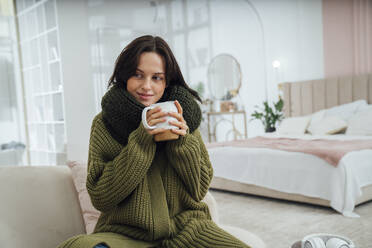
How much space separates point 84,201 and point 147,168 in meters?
0.42

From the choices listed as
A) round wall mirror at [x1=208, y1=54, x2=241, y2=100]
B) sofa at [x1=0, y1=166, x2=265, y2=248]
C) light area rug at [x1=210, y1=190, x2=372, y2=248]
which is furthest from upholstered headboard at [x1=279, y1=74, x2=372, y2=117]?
sofa at [x1=0, y1=166, x2=265, y2=248]

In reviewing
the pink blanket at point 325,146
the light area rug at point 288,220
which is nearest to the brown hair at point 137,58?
the light area rug at point 288,220

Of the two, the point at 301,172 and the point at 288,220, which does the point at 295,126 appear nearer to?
the point at 301,172

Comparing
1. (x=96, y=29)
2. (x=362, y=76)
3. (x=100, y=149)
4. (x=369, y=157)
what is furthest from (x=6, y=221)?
(x=362, y=76)

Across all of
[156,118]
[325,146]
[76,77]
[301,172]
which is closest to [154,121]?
[156,118]

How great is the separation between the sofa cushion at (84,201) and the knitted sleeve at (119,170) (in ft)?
0.87

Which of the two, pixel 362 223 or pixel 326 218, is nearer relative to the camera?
pixel 362 223

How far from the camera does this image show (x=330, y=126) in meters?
3.78

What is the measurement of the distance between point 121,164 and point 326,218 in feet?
6.61

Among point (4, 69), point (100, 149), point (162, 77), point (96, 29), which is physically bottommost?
point (100, 149)

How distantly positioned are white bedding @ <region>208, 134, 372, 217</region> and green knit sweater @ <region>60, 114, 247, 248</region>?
182 cm

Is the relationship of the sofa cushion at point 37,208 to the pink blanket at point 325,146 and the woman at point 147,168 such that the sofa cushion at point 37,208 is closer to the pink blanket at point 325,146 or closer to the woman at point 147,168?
the woman at point 147,168

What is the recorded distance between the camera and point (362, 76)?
13.6ft

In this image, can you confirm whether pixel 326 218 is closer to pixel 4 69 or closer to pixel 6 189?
pixel 6 189
